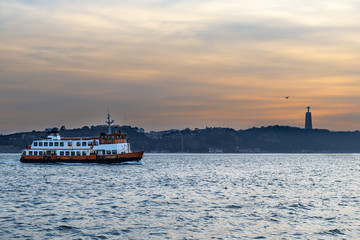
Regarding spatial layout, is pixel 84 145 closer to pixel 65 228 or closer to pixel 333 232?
pixel 65 228

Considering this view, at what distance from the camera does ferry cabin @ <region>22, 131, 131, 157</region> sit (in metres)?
118

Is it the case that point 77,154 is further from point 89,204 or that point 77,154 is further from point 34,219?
point 34,219

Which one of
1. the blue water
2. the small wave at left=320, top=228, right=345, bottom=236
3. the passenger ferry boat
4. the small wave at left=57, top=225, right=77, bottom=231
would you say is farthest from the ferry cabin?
the small wave at left=320, top=228, right=345, bottom=236

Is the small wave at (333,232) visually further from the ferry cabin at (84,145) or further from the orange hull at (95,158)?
the ferry cabin at (84,145)

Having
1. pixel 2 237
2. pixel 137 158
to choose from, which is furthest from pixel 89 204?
pixel 137 158

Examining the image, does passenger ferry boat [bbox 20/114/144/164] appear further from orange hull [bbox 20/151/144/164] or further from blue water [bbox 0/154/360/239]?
blue water [bbox 0/154/360/239]

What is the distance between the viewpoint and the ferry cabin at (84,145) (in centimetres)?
11831

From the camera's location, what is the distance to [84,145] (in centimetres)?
12056

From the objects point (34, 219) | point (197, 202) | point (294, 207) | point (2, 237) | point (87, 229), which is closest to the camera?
point (2, 237)

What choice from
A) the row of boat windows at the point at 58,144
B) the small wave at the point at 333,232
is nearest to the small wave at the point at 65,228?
the small wave at the point at 333,232

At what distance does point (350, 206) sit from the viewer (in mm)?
42688

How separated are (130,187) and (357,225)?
34402 millimetres

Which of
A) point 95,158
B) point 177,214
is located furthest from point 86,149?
point 177,214

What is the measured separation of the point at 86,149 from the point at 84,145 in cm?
133
